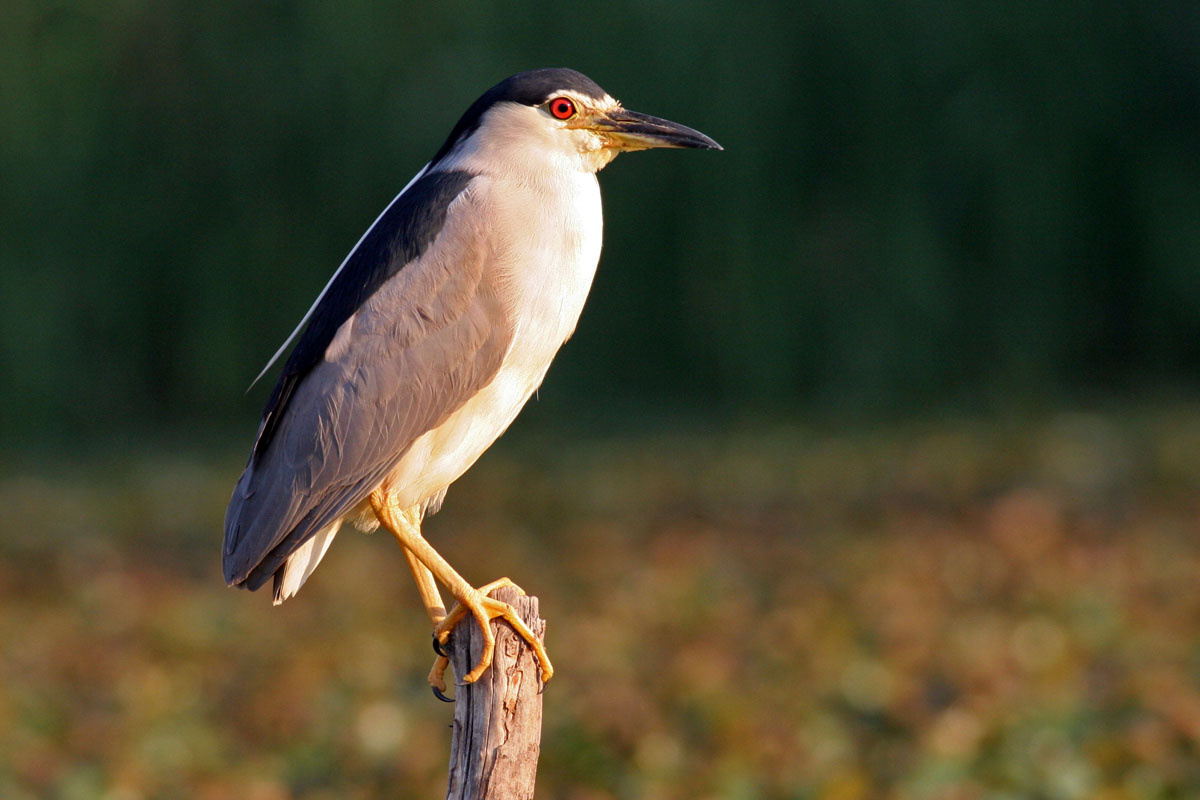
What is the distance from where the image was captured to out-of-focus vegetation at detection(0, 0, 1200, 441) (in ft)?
32.9

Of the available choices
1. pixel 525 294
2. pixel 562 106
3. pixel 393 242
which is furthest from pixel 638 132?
pixel 393 242

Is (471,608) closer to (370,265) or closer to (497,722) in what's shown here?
(497,722)

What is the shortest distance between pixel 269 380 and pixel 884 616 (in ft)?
18.0

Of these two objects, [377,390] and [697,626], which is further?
[697,626]

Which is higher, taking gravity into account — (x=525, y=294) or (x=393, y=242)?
(x=393, y=242)

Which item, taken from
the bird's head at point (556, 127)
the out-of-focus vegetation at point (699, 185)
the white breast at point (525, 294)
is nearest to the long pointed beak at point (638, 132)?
the bird's head at point (556, 127)

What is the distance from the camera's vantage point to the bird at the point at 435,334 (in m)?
3.15

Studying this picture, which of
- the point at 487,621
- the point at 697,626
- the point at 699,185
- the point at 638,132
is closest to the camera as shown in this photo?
the point at 487,621

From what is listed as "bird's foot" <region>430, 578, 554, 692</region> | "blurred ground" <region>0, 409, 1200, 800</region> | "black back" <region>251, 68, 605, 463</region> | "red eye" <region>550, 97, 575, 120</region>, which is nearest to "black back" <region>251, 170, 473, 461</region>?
"black back" <region>251, 68, 605, 463</region>

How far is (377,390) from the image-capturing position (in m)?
3.21

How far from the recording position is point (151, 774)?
15.3ft

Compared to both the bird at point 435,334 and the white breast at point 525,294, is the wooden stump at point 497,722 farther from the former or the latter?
the white breast at point 525,294

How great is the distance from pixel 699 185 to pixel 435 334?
7.17m

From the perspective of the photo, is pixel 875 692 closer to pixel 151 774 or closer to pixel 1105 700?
pixel 1105 700
